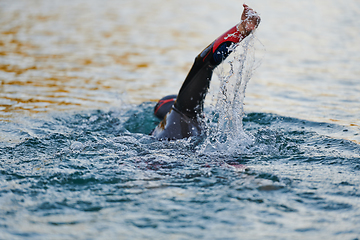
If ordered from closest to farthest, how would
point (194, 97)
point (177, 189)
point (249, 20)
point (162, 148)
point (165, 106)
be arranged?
point (177, 189) < point (249, 20) < point (162, 148) < point (194, 97) < point (165, 106)

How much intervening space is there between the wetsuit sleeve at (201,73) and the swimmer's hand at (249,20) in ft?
0.39

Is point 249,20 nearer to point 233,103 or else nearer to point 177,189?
point 233,103

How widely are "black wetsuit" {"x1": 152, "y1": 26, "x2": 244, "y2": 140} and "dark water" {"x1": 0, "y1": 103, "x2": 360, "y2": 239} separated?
18 centimetres

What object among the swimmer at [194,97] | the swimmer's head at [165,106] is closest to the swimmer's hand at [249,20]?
the swimmer at [194,97]

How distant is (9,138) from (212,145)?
8.37ft

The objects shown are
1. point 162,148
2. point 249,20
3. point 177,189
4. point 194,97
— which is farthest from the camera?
point 194,97

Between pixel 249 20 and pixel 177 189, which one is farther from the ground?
pixel 249 20

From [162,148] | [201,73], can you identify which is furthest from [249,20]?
[162,148]

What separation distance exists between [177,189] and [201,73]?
150cm

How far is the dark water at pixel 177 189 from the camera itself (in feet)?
8.91

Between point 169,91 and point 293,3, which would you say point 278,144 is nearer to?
point 169,91

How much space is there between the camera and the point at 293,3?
1930cm

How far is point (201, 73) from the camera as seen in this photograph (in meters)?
4.21

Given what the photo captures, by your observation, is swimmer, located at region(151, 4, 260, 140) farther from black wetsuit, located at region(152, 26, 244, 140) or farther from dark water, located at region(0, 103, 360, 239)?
dark water, located at region(0, 103, 360, 239)
